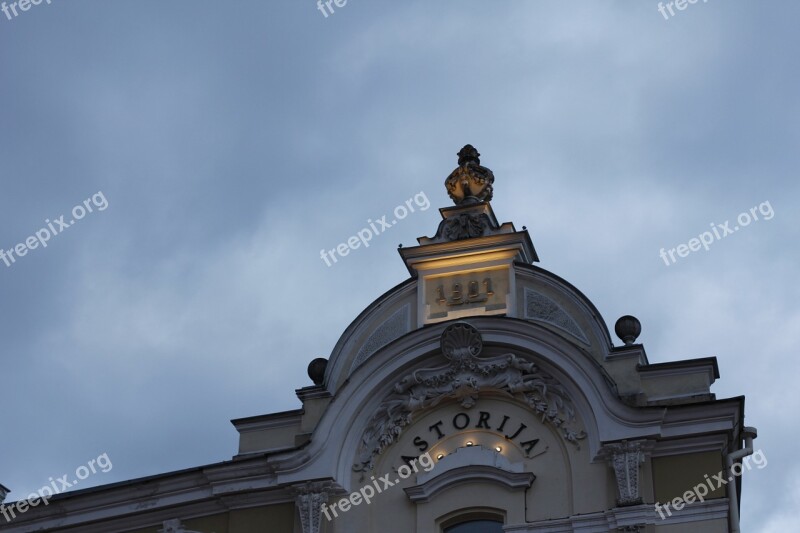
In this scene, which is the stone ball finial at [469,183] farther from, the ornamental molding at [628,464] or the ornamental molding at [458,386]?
the ornamental molding at [628,464]

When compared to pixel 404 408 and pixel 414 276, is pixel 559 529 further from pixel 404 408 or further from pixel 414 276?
pixel 414 276

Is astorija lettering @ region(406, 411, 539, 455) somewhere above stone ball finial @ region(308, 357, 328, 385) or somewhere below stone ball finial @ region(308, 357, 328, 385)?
below

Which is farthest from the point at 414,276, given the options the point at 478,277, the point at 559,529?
the point at 559,529

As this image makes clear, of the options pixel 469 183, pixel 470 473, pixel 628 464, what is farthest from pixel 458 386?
pixel 469 183

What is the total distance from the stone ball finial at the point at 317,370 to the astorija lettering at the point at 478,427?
80.1 inches

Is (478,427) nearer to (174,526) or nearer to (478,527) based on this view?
(478,527)

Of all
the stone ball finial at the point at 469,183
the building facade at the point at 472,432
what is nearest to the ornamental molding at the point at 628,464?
the building facade at the point at 472,432

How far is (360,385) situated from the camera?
24109 millimetres

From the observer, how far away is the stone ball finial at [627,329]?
23531mm

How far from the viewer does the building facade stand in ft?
72.9

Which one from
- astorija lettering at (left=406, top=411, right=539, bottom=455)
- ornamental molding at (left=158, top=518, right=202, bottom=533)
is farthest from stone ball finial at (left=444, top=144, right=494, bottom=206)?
ornamental molding at (left=158, top=518, right=202, bottom=533)

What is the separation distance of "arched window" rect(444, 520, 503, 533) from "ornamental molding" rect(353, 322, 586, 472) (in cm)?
164

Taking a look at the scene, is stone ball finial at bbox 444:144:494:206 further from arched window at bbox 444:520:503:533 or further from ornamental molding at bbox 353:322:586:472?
arched window at bbox 444:520:503:533

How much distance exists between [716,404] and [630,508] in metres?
1.93
